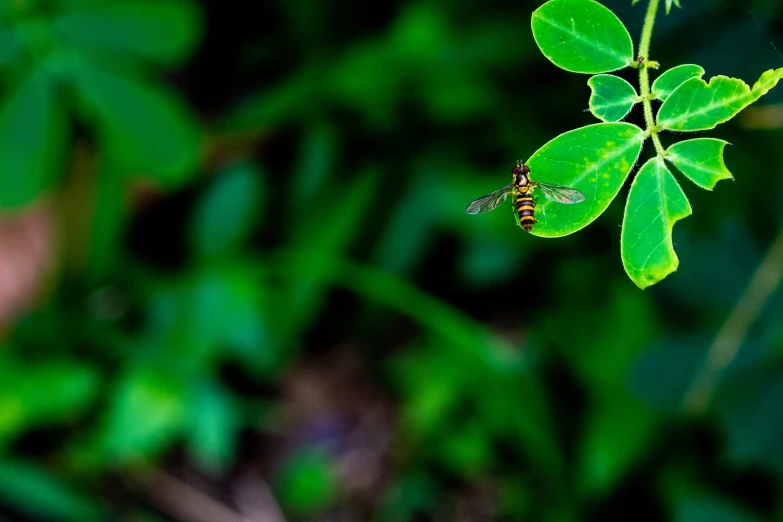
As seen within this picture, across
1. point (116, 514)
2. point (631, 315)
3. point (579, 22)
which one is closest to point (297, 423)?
point (116, 514)

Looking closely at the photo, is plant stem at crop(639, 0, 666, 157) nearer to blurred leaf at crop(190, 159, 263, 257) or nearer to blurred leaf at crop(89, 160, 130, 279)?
blurred leaf at crop(190, 159, 263, 257)

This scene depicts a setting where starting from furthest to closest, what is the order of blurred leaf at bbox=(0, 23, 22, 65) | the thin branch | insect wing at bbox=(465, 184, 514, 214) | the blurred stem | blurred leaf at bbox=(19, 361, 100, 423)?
the thin branch < blurred leaf at bbox=(19, 361, 100, 423) < blurred leaf at bbox=(0, 23, 22, 65) < the blurred stem < insect wing at bbox=(465, 184, 514, 214)

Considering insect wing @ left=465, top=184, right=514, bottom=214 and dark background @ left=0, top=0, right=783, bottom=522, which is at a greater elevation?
dark background @ left=0, top=0, right=783, bottom=522

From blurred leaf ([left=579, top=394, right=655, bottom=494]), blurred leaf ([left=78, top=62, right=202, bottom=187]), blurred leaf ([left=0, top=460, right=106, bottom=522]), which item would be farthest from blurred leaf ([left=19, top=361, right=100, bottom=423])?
blurred leaf ([left=579, top=394, right=655, bottom=494])

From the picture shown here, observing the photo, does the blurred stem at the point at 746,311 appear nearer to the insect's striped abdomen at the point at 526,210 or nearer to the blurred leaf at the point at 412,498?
the blurred leaf at the point at 412,498

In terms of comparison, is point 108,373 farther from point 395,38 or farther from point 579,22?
point 579,22

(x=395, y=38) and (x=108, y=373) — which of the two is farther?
(x=108, y=373)

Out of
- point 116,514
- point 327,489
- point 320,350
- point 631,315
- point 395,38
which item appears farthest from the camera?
point 320,350

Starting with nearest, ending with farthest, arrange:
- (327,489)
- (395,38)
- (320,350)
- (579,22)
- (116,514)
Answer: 1. (579,22)
2. (395,38)
3. (116,514)
4. (327,489)
5. (320,350)

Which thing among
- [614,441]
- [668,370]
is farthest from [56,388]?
[668,370]
